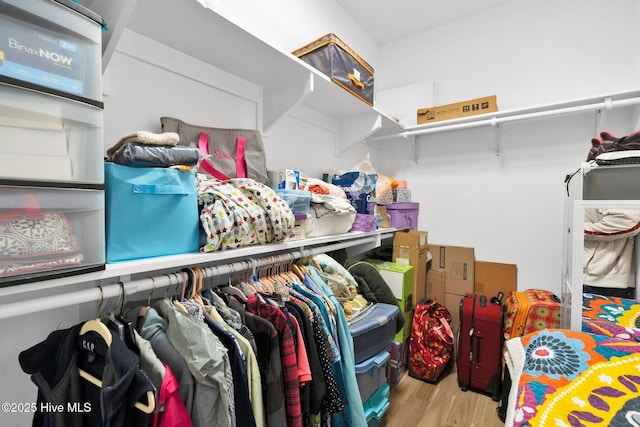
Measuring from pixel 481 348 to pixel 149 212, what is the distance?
85.2 inches

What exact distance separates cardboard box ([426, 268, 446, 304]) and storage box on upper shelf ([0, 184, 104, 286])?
2.27 meters

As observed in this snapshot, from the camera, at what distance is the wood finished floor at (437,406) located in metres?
1.65

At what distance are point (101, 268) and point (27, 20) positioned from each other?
553 millimetres

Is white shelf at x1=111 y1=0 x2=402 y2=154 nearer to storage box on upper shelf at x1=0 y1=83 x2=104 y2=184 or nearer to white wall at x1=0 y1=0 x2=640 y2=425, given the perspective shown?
white wall at x1=0 y1=0 x2=640 y2=425

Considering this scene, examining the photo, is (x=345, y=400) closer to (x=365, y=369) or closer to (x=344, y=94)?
(x=365, y=369)

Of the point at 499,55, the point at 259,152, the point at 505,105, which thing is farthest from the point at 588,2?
the point at 259,152

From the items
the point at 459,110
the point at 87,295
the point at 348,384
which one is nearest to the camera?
the point at 87,295

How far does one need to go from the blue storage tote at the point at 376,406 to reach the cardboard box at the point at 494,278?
1.20 meters

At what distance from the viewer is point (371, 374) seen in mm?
1485

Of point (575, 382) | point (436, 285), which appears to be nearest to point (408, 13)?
point (436, 285)

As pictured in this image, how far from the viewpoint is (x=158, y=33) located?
109 centimetres

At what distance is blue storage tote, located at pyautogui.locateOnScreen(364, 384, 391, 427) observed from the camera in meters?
1.50

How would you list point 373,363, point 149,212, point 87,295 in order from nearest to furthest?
point 87,295
point 149,212
point 373,363

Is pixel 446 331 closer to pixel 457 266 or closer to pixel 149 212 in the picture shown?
pixel 457 266
